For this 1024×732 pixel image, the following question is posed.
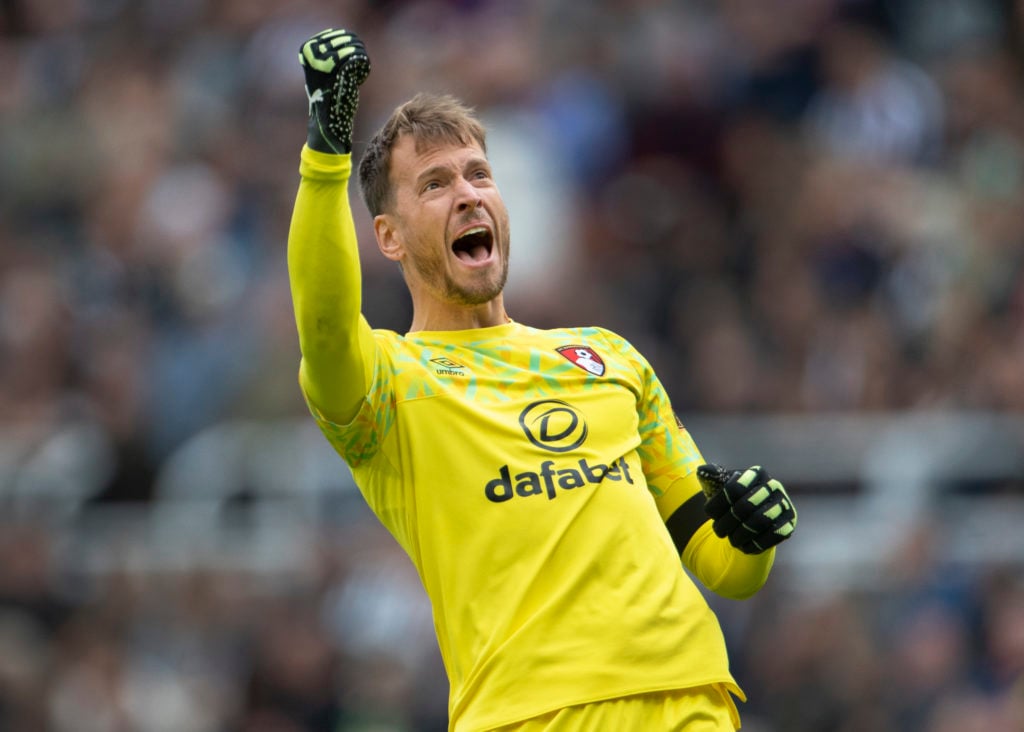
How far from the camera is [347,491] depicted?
10070 mm

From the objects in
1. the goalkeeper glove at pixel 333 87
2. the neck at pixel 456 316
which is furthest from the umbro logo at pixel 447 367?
the goalkeeper glove at pixel 333 87

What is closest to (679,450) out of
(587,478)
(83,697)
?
(587,478)

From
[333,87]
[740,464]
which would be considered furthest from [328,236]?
[740,464]

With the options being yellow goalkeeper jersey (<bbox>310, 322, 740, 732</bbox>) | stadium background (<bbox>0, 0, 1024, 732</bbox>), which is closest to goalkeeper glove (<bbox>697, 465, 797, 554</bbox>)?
yellow goalkeeper jersey (<bbox>310, 322, 740, 732</bbox>)

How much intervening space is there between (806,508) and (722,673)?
5.46m

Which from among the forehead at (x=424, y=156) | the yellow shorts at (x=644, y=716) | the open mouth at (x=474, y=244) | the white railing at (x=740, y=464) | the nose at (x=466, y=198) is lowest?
the white railing at (x=740, y=464)

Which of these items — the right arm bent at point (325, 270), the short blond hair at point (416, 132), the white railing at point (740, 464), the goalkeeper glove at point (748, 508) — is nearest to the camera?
the right arm bent at point (325, 270)

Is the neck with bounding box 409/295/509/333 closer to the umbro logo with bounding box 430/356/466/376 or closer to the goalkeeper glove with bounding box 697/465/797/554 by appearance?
the umbro logo with bounding box 430/356/466/376

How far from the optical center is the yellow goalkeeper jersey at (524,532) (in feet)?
15.0

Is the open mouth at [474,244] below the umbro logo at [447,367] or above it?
above

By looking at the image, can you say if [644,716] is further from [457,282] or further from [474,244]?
[474,244]

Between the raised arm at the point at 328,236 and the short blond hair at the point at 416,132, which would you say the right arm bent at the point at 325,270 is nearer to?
the raised arm at the point at 328,236

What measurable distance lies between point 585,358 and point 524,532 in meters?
0.71

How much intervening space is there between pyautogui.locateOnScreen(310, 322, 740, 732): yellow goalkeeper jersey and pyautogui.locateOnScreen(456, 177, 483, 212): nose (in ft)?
1.52
